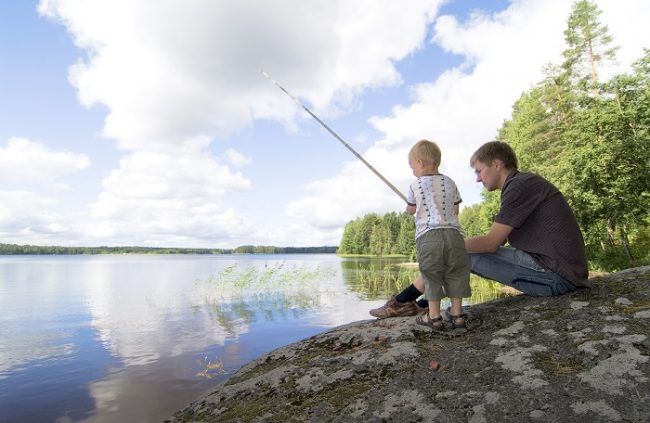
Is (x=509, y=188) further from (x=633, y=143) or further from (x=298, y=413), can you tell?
(x=633, y=143)

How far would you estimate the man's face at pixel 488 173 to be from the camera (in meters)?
3.98

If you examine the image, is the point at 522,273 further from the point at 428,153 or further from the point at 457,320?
the point at 428,153

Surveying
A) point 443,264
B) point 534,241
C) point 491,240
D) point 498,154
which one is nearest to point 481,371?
point 443,264

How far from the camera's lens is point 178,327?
13695 mm

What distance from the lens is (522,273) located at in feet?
12.3

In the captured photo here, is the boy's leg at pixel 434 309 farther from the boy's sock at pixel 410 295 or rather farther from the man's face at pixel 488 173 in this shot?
the man's face at pixel 488 173

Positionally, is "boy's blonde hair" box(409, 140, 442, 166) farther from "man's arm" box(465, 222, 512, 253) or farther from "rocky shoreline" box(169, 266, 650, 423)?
"rocky shoreline" box(169, 266, 650, 423)

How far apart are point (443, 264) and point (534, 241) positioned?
0.86m

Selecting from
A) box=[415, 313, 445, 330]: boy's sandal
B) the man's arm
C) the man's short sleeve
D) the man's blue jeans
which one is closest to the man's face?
the man's short sleeve

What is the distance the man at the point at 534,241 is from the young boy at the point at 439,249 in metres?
0.28

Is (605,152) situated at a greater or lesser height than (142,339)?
greater

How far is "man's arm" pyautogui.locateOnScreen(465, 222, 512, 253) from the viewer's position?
3.64 m

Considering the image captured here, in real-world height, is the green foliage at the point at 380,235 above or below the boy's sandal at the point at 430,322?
above

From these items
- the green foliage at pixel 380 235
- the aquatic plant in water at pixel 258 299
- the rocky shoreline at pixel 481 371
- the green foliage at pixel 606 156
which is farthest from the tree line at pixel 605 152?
the green foliage at pixel 380 235
